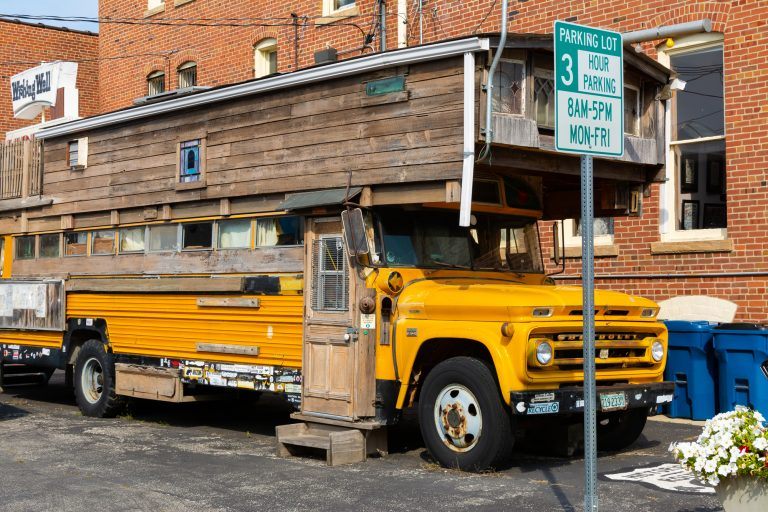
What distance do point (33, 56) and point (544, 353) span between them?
77.6 feet

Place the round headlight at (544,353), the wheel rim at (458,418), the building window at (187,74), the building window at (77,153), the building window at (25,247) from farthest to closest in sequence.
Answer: the building window at (187,74) < the building window at (25,247) < the building window at (77,153) < the wheel rim at (458,418) < the round headlight at (544,353)

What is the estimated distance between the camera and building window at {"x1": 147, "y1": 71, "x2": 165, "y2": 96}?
22.9m

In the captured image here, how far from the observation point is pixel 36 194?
14.0m

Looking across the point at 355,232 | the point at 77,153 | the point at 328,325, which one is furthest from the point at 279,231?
the point at 77,153

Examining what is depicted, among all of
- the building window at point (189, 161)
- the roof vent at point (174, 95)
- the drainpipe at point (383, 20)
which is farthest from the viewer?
the drainpipe at point (383, 20)

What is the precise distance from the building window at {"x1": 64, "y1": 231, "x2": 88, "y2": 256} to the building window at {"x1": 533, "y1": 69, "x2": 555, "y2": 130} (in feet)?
21.2

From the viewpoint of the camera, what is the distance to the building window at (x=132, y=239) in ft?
40.1

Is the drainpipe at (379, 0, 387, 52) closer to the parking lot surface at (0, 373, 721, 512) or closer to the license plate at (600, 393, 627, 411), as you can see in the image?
the parking lot surface at (0, 373, 721, 512)

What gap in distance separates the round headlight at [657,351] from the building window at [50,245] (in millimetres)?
7842

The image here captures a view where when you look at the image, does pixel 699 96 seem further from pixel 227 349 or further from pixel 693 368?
pixel 227 349

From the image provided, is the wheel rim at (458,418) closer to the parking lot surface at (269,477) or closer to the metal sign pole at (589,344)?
the parking lot surface at (269,477)

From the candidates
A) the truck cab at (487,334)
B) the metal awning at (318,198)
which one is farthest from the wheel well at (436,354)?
the metal awning at (318,198)

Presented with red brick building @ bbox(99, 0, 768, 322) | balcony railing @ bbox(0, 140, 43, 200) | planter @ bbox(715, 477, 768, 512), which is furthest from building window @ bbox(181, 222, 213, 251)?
planter @ bbox(715, 477, 768, 512)

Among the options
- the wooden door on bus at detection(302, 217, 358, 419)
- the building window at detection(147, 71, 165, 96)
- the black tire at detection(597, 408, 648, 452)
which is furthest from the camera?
the building window at detection(147, 71, 165, 96)
